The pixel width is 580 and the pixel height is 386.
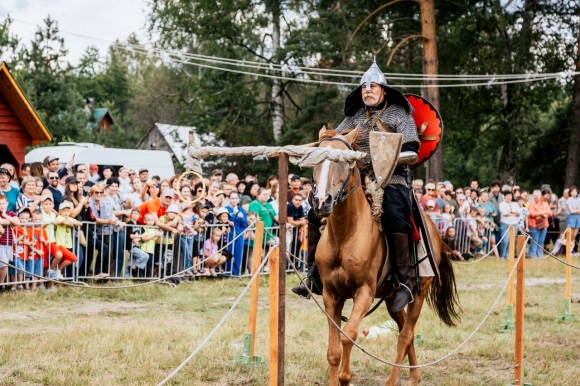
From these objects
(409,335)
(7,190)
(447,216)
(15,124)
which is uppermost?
(15,124)

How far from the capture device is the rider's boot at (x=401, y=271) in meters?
6.96

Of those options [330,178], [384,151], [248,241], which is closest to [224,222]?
[248,241]

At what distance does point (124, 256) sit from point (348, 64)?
1501 centimetres

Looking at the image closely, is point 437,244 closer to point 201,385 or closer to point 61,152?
point 201,385

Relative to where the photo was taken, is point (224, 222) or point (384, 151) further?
point (224, 222)

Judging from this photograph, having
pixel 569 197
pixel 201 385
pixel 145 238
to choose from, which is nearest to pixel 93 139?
pixel 569 197

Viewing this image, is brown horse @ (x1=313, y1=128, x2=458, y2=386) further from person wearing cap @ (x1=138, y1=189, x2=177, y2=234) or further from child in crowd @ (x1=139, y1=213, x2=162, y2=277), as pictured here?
person wearing cap @ (x1=138, y1=189, x2=177, y2=234)

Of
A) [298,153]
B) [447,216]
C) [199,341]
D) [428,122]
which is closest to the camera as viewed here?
[298,153]

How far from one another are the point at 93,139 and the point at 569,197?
26198mm

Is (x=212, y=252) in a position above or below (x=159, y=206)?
below

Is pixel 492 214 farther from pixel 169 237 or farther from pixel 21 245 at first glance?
pixel 21 245

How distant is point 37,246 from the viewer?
37.4 ft

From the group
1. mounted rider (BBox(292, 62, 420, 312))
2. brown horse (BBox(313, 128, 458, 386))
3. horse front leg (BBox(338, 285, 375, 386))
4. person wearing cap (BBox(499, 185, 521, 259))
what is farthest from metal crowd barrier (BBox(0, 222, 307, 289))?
person wearing cap (BBox(499, 185, 521, 259))

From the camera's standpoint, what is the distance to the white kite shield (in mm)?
5914
